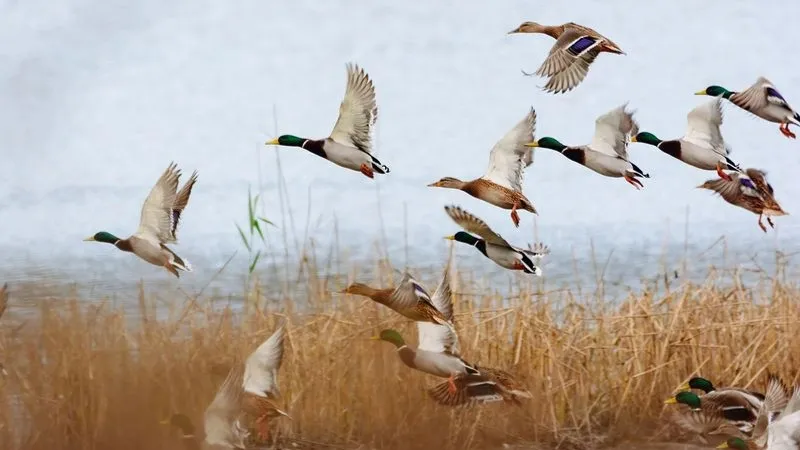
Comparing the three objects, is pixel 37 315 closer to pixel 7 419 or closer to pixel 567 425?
pixel 7 419

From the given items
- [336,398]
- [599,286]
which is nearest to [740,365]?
[599,286]

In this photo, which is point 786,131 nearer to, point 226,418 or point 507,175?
point 507,175

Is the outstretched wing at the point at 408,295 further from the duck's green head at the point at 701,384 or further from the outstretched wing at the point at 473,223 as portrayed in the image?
the duck's green head at the point at 701,384

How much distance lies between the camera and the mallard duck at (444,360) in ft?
11.6

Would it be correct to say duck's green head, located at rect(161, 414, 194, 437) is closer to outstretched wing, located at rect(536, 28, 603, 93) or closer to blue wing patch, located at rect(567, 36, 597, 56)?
outstretched wing, located at rect(536, 28, 603, 93)

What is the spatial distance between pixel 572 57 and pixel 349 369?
1.46 m

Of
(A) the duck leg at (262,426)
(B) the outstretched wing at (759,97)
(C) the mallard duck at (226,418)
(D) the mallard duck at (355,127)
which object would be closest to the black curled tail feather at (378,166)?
(D) the mallard duck at (355,127)

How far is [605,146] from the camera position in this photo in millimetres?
3508

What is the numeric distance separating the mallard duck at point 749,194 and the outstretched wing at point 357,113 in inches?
49.1

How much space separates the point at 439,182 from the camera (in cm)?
349

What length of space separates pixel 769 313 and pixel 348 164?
91.2 inches

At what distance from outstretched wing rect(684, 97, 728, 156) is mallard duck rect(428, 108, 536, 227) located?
0.56 metres

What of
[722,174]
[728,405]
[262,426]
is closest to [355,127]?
[262,426]

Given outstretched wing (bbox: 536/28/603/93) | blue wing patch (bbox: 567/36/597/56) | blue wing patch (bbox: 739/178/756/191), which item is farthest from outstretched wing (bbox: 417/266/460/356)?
blue wing patch (bbox: 739/178/756/191)
